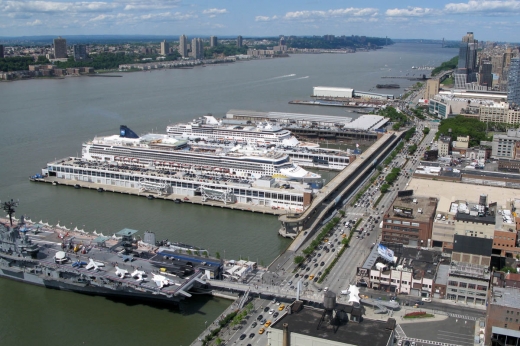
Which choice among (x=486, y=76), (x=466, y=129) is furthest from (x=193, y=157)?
(x=486, y=76)

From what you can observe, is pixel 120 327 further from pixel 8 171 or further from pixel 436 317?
pixel 8 171

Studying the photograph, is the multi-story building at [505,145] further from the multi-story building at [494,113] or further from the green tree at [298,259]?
the green tree at [298,259]

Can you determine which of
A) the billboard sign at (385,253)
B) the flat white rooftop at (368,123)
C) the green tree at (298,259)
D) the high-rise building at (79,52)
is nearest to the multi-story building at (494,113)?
the flat white rooftop at (368,123)

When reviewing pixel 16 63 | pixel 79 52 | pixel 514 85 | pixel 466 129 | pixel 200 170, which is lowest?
pixel 200 170

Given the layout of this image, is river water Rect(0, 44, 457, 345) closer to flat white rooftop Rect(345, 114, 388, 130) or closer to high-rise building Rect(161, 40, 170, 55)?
flat white rooftop Rect(345, 114, 388, 130)

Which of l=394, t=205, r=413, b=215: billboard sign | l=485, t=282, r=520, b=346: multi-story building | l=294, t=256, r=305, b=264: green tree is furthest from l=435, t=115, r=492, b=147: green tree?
l=485, t=282, r=520, b=346: multi-story building

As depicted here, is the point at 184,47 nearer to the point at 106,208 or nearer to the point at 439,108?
the point at 439,108
